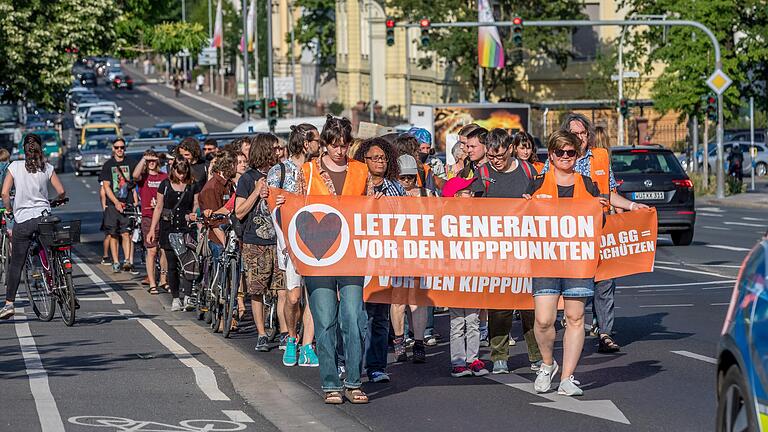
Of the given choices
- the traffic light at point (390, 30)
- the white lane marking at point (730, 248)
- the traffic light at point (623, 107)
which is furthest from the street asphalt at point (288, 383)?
the traffic light at point (623, 107)

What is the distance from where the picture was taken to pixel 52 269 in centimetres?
1538

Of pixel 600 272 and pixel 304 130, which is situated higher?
pixel 304 130

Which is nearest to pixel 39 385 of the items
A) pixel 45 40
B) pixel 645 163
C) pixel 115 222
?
pixel 115 222

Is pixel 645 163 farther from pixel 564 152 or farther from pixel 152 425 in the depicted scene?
pixel 152 425

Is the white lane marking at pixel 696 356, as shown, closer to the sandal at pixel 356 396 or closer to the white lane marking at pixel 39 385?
the sandal at pixel 356 396

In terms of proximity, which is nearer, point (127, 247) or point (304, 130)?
point (304, 130)

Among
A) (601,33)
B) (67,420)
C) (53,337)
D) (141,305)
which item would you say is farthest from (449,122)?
(67,420)

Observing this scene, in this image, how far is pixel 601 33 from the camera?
72.9m

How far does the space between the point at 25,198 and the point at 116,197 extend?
7006mm

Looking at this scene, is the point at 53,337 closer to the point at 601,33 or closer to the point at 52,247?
the point at 52,247

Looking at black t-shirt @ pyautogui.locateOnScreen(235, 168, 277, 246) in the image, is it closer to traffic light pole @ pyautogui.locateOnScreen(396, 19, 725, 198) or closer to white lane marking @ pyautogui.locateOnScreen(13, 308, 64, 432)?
white lane marking @ pyautogui.locateOnScreen(13, 308, 64, 432)

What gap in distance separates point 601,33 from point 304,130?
62011 millimetres

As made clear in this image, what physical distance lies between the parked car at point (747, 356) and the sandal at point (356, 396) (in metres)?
3.77

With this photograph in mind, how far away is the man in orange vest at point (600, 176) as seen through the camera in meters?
12.5
